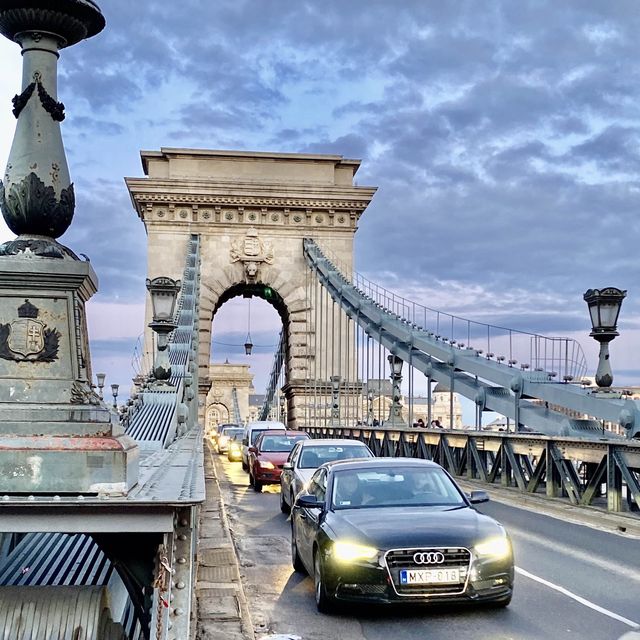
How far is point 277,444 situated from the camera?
23.8 meters

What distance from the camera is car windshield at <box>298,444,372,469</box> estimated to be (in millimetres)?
16108

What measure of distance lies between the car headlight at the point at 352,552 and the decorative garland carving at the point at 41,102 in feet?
14.2

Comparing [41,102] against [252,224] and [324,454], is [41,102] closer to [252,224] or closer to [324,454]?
[324,454]

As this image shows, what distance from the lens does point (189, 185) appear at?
156 ft

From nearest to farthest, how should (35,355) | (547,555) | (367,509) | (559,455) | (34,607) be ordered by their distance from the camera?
1. (34,607)
2. (35,355)
3. (367,509)
4. (547,555)
5. (559,455)

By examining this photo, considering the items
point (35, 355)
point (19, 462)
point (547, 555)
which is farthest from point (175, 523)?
point (547, 555)

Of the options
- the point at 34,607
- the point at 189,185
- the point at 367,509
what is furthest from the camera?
the point at 189,185

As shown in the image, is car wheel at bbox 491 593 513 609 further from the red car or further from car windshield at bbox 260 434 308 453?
car windshield at bbox 260 434 308 453

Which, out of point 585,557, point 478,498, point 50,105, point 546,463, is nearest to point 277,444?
point 546,463

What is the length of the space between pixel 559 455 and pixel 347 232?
108ft

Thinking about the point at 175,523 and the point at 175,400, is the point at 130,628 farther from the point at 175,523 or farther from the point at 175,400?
the point at 175,400

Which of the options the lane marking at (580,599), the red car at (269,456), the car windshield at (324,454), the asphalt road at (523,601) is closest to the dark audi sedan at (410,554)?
the asphalt road at (523,601)

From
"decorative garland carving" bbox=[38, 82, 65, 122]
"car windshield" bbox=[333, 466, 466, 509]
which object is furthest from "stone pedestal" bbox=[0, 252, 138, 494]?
"car windshield" bbox=[333, 466, 466, 509]

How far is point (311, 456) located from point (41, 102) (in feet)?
36.8
